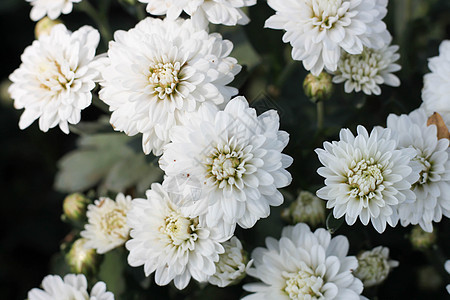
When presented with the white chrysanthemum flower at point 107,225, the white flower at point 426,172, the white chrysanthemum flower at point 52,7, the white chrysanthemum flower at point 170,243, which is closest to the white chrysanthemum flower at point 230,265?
the white chrysanthemum flower at point 170,243

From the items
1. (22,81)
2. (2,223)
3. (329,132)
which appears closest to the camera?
(22,81)

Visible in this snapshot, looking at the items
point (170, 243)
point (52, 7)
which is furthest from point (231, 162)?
point (52, 7)

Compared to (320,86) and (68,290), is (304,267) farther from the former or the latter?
(68,290)

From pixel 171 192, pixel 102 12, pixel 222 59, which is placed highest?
pixel 102 12

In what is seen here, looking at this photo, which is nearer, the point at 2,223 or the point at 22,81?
the point at 22,81

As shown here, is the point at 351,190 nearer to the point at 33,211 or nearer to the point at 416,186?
the point at 416,186

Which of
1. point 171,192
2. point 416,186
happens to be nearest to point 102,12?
point 171,192

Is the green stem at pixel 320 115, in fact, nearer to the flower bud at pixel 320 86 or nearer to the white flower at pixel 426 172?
the flower bud at pixel 320 86
